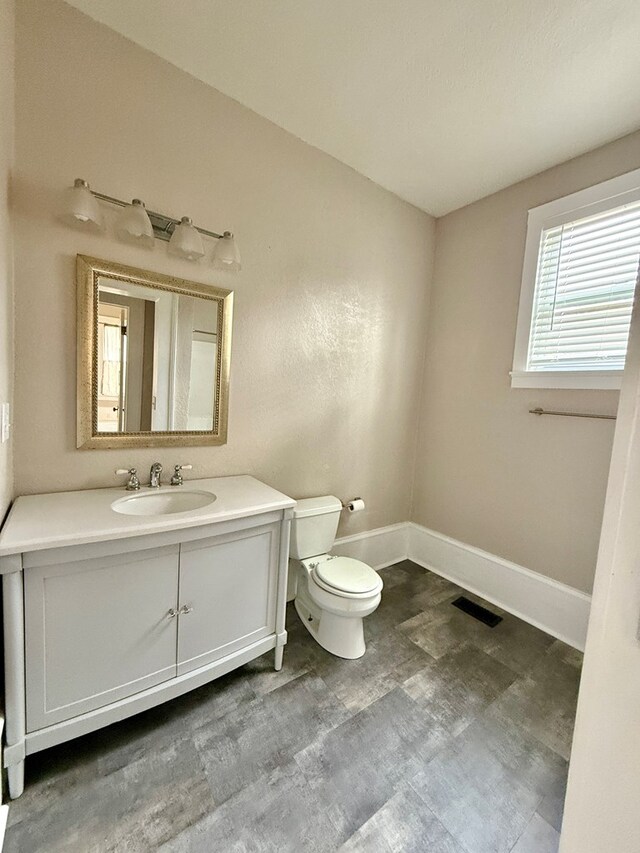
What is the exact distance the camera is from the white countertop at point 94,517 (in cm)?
104

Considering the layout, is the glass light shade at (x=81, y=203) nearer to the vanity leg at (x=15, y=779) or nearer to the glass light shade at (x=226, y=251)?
the glass light shade at (x=226, y=251)

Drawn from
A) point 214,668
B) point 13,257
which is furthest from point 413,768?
point 13,257

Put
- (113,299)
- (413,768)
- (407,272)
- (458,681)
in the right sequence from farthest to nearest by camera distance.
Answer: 1. (407,272)
2. (458,681)
3. (113,299)
4. (413,768)

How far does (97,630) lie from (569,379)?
8.16 ft

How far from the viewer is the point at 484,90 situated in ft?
5.08

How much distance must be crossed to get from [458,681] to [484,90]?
2.72m

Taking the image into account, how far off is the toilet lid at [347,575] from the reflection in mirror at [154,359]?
3.17ft

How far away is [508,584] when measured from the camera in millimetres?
2207

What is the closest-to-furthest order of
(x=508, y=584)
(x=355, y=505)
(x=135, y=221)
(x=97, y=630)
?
(x=97, y=630), (x=135, y=221), (x=508, y=584), (x=355, y=505)

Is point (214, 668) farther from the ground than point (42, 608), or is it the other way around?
point (42, 608)

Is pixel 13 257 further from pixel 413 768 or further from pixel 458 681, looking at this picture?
pixel 458 681

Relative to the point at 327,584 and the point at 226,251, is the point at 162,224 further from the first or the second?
the point at 327,584

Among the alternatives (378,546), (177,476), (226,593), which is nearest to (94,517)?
(177,476)

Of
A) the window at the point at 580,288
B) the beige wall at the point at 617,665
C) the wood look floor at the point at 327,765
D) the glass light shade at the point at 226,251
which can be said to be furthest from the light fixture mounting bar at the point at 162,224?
the wood look floor at the point at 327,765
